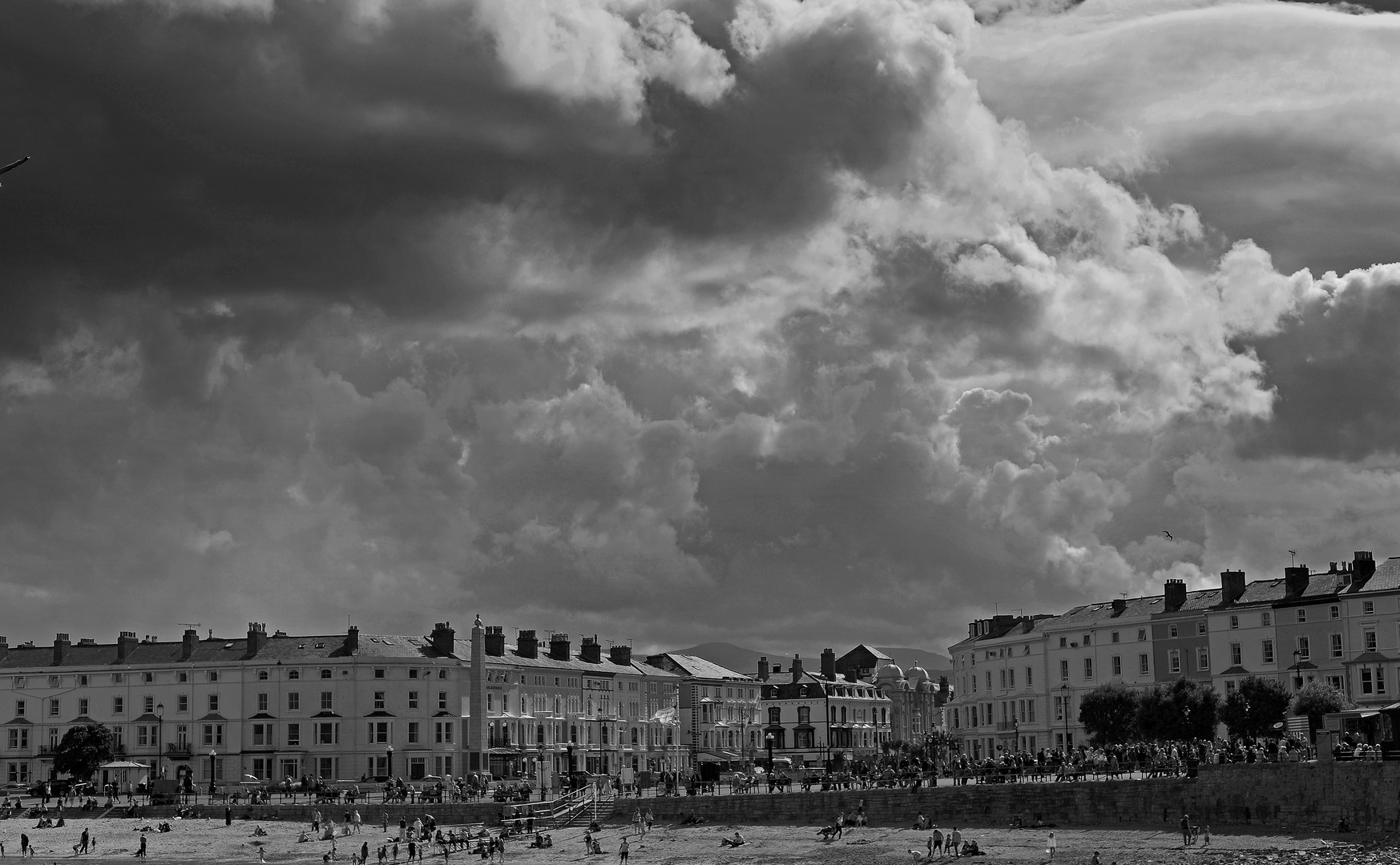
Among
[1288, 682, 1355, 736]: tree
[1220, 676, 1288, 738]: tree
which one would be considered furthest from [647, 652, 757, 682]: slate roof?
[1288, 682, 1355, 736]: tree

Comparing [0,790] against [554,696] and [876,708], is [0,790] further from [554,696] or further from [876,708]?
[876,708]

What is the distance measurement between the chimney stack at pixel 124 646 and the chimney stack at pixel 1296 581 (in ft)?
233

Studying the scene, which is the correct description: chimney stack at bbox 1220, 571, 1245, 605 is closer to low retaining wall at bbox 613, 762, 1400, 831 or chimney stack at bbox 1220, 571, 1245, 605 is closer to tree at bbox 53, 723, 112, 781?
low retaining wall at bbox 613, 762, 1400, 831

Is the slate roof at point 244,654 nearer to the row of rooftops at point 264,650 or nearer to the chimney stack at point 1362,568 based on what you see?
the row of rooftops at point 264,650

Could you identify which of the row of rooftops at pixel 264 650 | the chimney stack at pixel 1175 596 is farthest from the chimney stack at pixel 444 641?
the chimney stack at pixel 1175 596

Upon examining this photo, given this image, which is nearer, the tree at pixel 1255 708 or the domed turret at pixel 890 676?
the tree at pixel 1255 708

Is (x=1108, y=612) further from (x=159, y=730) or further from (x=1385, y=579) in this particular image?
(x=159, y=730)

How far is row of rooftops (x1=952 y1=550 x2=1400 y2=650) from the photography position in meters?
90.2

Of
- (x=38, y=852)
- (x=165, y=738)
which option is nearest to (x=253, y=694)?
(x=165, y=738)

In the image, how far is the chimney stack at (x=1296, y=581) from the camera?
93625mm

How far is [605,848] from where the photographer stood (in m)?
71.3

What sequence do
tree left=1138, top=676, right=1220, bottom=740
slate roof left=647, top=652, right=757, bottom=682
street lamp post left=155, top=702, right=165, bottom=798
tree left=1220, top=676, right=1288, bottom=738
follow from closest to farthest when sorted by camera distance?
tree left=1220, top=676, right=1288, bottom=738 < tree left=1138, top=676, right=1220, bottom=740 < street lamp post left=155, top=702, right=165, bottom=798 < slate roof left=647, top=652, right=757, bottom=682

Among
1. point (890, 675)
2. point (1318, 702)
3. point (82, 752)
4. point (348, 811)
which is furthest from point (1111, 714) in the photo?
point (890, 675)

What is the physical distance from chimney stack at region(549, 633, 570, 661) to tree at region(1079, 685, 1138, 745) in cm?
3987
